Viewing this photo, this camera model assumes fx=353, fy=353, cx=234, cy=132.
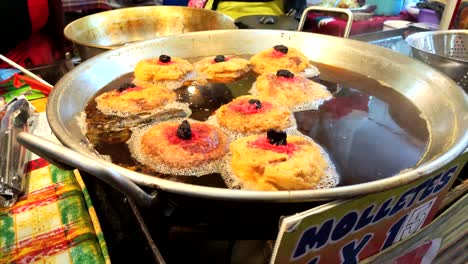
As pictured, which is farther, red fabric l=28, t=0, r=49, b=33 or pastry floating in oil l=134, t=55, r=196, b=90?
red fabric l=28, t=0, r=49, b=33

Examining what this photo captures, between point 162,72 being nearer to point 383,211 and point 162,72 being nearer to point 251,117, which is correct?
point 251,117

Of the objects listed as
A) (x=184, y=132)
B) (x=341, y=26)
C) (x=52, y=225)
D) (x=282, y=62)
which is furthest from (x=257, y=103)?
(x=341, y=26)

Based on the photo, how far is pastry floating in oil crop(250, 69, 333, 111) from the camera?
214 centimetres

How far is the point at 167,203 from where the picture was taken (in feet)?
3.59

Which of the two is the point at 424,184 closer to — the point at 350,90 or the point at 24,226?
the point at 350,90

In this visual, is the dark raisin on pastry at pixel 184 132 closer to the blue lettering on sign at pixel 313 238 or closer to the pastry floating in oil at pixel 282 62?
the blue lettering on sign at pixel 313 238

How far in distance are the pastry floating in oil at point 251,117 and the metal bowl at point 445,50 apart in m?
0.94

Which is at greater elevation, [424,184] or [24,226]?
[424,184]

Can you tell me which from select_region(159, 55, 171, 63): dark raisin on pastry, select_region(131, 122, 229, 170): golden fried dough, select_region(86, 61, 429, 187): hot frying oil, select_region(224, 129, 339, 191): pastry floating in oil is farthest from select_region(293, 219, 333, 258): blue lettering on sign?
select_region(159, 55, 171, 63): dark raisin on pastry

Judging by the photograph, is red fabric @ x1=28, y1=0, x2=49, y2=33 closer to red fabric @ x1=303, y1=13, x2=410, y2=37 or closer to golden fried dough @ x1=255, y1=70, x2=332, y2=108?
golden fried dough @ x1=255, y1=70, x2=332, y2=108

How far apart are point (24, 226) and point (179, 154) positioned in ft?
2.26

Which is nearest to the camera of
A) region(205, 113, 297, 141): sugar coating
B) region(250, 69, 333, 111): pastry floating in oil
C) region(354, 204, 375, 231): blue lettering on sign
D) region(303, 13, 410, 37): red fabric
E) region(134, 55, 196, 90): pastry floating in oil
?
region(354, 204, 375, 231): blue lettering on sign

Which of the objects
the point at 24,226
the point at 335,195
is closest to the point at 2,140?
the point at 24,226

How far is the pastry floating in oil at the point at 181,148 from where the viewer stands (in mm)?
1563
